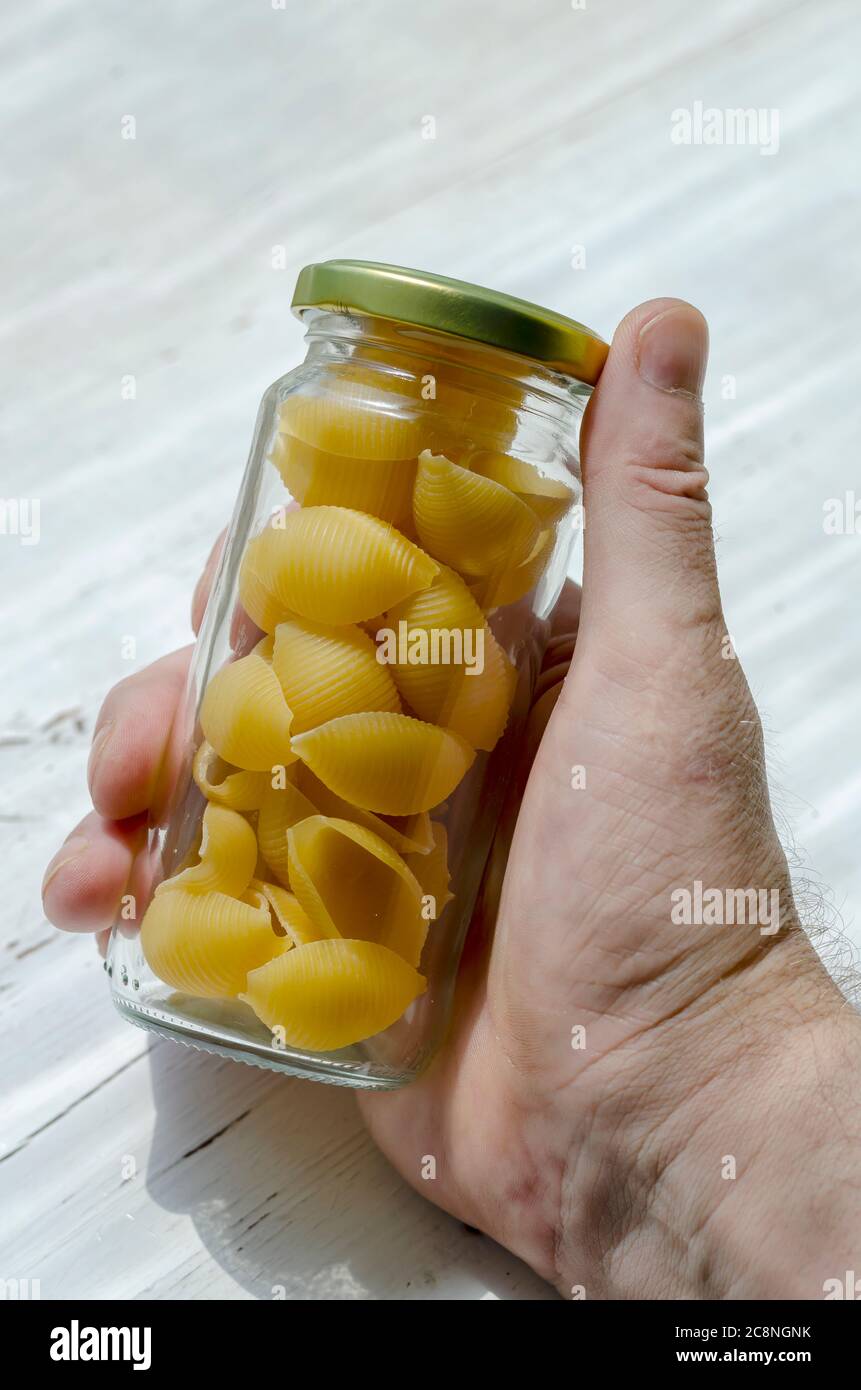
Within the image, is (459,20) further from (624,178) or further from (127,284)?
(127,284)

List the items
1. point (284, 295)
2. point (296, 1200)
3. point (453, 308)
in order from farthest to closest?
point (284, 295)
point (296, 1200)
point (453, 308)

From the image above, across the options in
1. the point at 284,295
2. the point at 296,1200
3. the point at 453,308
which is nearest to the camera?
the point at 453,308

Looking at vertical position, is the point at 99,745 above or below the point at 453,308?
below

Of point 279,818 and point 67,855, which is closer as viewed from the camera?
point 279,818

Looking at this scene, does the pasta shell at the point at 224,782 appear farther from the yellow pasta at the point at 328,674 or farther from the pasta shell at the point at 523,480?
the pasta shell at the point at 523,480

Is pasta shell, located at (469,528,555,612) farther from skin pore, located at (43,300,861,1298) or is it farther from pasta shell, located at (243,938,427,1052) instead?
pasta shell, located at (243,938,427,1052)

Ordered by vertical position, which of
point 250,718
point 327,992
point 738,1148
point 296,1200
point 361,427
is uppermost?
point 361,427

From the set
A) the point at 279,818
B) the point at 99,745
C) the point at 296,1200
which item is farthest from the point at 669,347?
the point at 296,1200

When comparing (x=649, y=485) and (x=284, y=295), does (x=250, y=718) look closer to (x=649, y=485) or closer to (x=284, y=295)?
(x=649, y=485)
